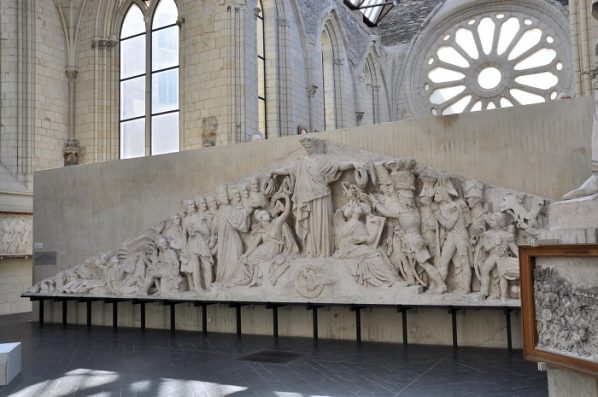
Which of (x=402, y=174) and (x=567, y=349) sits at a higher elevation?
(x=402, y=174)

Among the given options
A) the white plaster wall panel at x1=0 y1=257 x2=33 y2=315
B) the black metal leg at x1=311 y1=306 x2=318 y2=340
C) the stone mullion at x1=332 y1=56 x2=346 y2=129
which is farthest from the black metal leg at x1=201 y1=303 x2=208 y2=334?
the stone mullion at x1=332 y1=56 x2=346 y2=129

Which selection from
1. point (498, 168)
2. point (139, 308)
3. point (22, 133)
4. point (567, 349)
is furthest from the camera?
point (22, 133)

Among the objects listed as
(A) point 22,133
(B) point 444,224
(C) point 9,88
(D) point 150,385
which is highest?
(C) point 9,88

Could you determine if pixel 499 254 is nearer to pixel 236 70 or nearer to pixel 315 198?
pixel 315 198

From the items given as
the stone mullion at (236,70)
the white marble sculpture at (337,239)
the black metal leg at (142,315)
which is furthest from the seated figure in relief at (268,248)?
the stone mullion at (236,70)

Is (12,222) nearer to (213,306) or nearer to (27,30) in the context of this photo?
(27,30)

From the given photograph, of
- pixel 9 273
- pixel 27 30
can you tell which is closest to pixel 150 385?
pixel 9 273

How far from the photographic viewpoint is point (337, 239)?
8211 mm

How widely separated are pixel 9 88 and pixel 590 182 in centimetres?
1364

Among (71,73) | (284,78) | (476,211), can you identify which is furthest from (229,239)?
(71,73)

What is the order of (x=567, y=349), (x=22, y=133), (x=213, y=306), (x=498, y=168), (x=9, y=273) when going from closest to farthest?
(x=567, y=349), (x=498, y=168), (x=213, y=306), (x=9, y=273), (x=22, y=133)

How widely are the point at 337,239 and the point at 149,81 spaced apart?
30.8ft

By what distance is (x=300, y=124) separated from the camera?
55.0 ft

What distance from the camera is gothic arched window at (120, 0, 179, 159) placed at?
15.3 m
